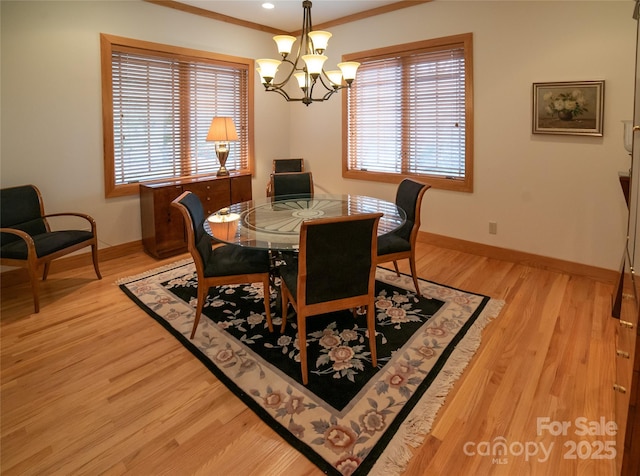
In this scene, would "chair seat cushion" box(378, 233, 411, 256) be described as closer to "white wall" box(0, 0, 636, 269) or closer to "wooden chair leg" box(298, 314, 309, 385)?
"wooden chair leg" box(298, 314, 309, 385)

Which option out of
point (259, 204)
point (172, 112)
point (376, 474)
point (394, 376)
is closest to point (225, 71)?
point (172, 112)

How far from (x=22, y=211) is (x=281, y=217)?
2.31 metres

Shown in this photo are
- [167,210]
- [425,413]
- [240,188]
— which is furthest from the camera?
[240,188]

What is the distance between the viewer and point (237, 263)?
2529 mm

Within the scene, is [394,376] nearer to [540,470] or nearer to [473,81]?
[540,470]

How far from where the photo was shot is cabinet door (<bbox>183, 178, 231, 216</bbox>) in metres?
4.32

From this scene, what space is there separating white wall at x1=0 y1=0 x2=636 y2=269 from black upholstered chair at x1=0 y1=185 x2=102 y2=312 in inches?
9.4

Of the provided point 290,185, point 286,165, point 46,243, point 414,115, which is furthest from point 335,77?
point 46,243

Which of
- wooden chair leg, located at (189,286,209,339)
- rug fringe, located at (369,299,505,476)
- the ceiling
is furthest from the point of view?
the ceiling

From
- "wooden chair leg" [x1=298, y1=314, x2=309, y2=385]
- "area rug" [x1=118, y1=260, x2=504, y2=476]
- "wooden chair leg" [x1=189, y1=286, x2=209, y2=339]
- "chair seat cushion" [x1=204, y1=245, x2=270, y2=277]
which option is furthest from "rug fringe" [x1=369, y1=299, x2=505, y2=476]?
"wooden chair leg" [x1=189, y1=286, x2=209, y2=339]

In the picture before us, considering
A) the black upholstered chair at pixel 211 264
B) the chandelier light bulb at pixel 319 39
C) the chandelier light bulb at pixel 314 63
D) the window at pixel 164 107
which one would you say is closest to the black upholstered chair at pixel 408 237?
the black upholstered chair at pixel 211 264

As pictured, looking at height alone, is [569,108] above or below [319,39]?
below

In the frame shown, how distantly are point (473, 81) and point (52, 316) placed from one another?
14.1 feet

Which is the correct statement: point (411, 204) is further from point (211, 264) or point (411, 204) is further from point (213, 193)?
point (213, 193)
